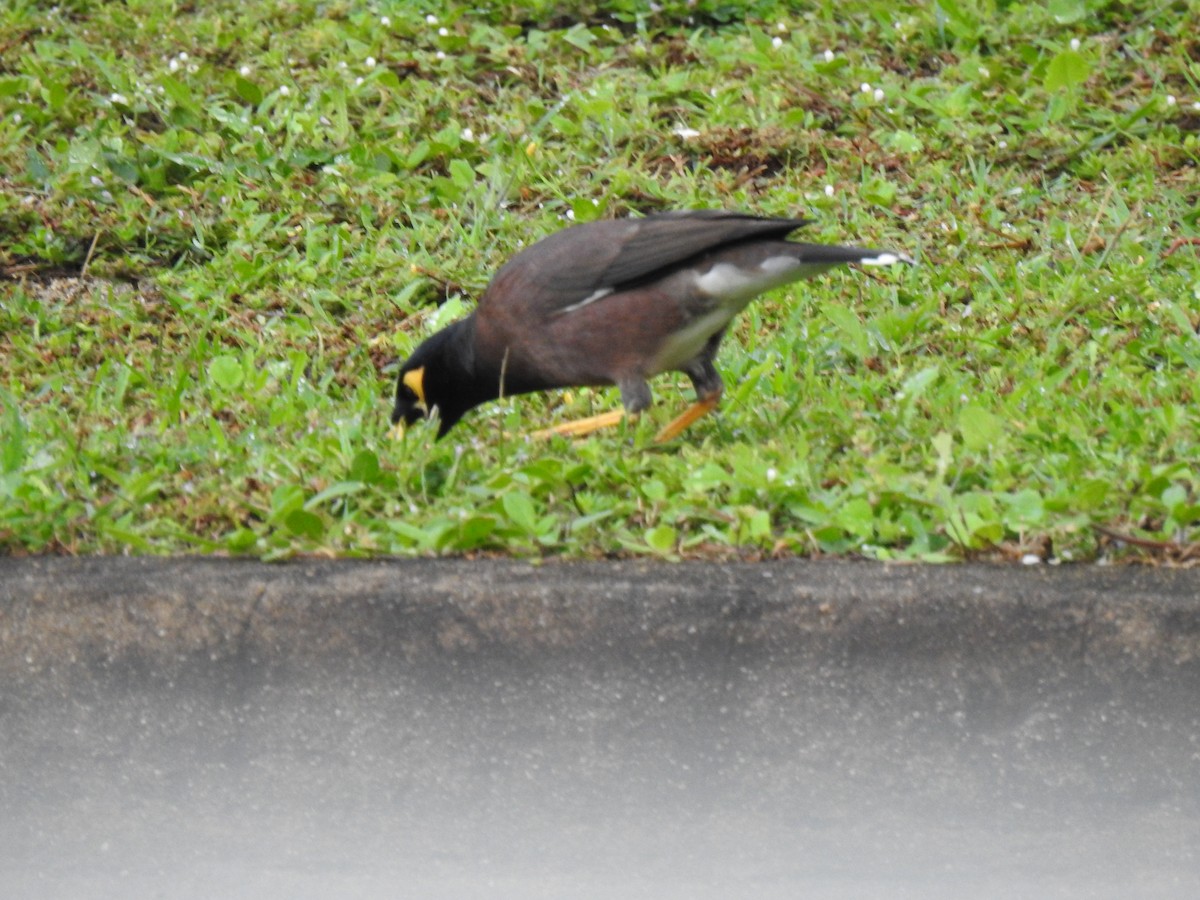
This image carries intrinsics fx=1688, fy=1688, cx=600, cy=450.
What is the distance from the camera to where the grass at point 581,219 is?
4520mm

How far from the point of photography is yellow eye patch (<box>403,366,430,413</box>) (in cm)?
548

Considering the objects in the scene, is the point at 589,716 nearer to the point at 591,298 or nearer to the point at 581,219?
the point at 591,298

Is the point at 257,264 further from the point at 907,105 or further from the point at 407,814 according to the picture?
the point at 407,814

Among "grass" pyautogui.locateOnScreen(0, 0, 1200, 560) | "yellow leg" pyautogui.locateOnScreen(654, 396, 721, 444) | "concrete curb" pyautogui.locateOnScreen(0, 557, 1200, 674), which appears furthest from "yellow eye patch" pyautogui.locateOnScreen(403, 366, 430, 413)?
"concrete curb" pyautogui.locateOnScreen(0, 557, 1200, 674)

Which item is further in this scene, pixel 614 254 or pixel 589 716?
pixel 614 254

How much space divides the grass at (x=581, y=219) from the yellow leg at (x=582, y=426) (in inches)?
4.1

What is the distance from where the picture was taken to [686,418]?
534 centimetres

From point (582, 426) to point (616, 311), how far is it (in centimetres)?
38

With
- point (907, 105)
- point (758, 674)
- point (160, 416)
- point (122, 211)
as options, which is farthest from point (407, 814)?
point (907, 105)

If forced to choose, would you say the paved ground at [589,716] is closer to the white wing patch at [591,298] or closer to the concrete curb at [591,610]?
the concrete curb at [591,610]

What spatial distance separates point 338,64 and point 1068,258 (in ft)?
12.3

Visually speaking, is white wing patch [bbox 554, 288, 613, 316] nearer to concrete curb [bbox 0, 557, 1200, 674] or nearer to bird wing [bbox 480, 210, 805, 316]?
bird wing [bbox 480, 210, 805, 316]

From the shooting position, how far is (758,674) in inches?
154

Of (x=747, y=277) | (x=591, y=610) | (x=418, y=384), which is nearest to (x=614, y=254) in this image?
(x=747, y=277)
